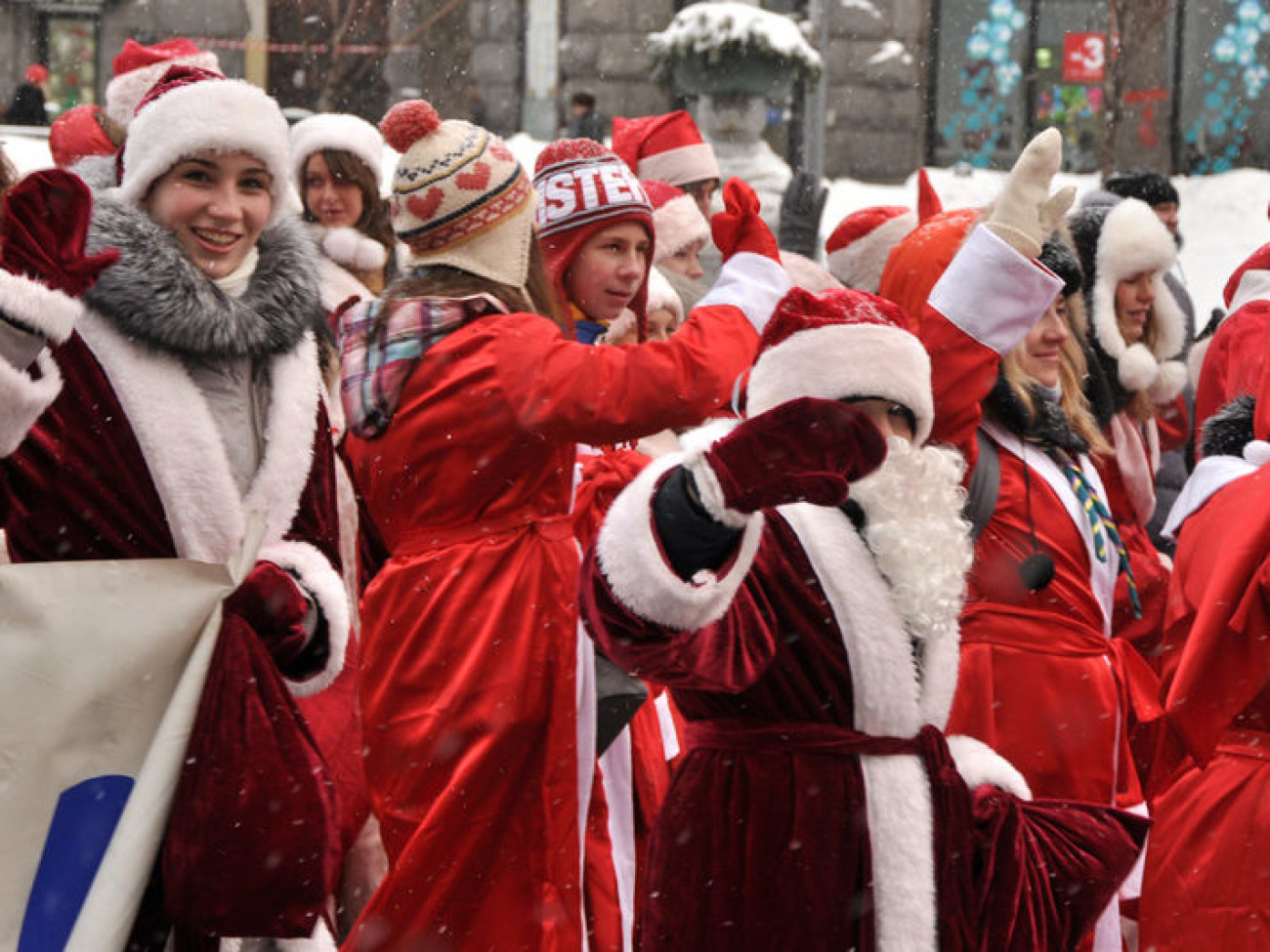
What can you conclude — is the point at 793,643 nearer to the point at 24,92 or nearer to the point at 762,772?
the point at 762,772

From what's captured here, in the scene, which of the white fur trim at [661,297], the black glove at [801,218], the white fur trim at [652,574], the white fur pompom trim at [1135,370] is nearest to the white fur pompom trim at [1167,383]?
the white fur pompom trim at [1135,370]

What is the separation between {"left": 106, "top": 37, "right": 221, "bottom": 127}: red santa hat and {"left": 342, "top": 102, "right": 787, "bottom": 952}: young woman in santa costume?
1743 mm

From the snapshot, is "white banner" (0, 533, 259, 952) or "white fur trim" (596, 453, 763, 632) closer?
"white fur trim" (596, 453, 763, 632)

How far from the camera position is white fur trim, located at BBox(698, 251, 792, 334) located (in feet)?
14.6

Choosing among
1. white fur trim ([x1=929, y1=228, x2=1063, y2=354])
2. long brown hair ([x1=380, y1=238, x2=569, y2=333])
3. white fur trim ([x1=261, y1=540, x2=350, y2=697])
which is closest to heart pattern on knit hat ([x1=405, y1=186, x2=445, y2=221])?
long brown hair ([x1=380, y1=238, x2=569, y2=333])

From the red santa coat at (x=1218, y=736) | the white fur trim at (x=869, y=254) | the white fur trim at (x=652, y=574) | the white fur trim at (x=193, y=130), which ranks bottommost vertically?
the red santa coat at (x=1218, y=736)

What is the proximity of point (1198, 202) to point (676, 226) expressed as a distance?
14.3 meters

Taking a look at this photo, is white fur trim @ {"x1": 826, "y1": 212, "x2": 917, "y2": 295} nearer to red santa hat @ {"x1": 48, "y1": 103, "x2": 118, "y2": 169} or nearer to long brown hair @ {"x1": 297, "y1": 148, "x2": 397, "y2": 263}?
long brown hair @ {"x1": 297, "y1": 148, "x2": 397, "y2": 263}

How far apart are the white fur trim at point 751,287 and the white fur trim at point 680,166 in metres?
3.77

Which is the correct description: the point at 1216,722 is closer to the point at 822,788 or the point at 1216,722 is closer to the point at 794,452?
the point at 822,788

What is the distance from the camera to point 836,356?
3.45 metres

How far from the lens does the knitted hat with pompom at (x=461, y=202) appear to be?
4723mm

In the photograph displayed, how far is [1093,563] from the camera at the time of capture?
487cm

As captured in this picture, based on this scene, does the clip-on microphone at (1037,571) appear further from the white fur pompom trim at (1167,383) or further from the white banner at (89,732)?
the white banner at (89,732)
